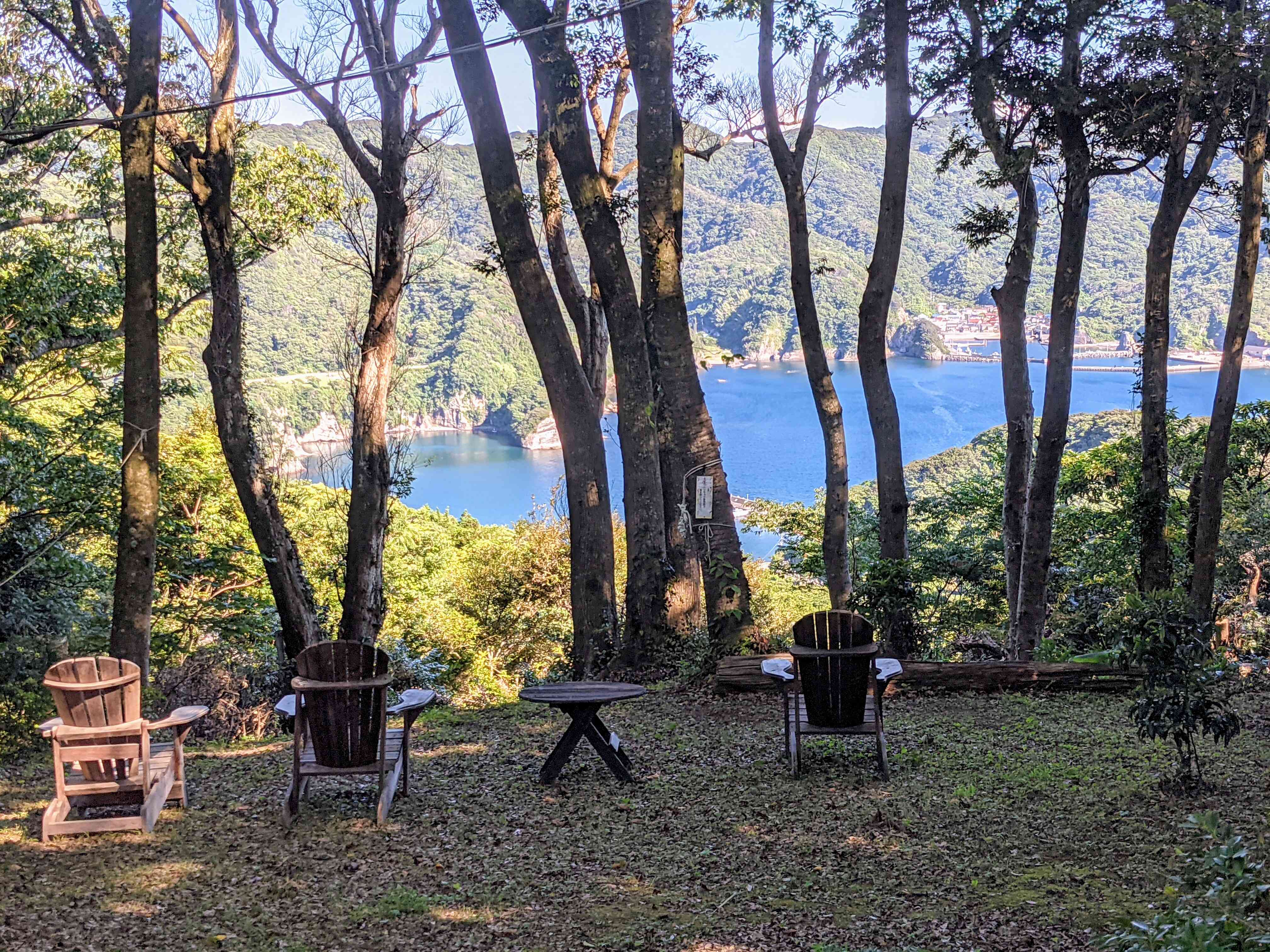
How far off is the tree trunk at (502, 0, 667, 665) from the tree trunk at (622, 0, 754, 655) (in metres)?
0.14

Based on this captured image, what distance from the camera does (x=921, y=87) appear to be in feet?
38.7

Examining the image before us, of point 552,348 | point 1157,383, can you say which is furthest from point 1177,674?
point 1157,383

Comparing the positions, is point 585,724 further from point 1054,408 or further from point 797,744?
point 1054,408

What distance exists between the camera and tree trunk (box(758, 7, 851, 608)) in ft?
38.5

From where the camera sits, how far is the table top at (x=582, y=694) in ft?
18.2

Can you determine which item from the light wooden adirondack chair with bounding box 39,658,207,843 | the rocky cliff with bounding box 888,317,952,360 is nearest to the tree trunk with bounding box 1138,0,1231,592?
the light wooden adirondack chair with bounding box 39,658,207,843

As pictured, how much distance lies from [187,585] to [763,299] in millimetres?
49656

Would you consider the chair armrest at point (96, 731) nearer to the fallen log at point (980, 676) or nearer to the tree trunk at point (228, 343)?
the fallen log at point (980, 676)

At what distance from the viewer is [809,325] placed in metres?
11.8

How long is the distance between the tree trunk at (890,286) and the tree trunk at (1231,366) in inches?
108

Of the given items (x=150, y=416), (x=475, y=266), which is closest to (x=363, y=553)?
(x=475, y=266)

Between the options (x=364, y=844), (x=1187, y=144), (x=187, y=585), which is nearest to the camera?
(x=364, y=844)

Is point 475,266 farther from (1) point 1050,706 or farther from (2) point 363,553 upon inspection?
(1) point 1050,706

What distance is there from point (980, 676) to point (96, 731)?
610 centimetres
